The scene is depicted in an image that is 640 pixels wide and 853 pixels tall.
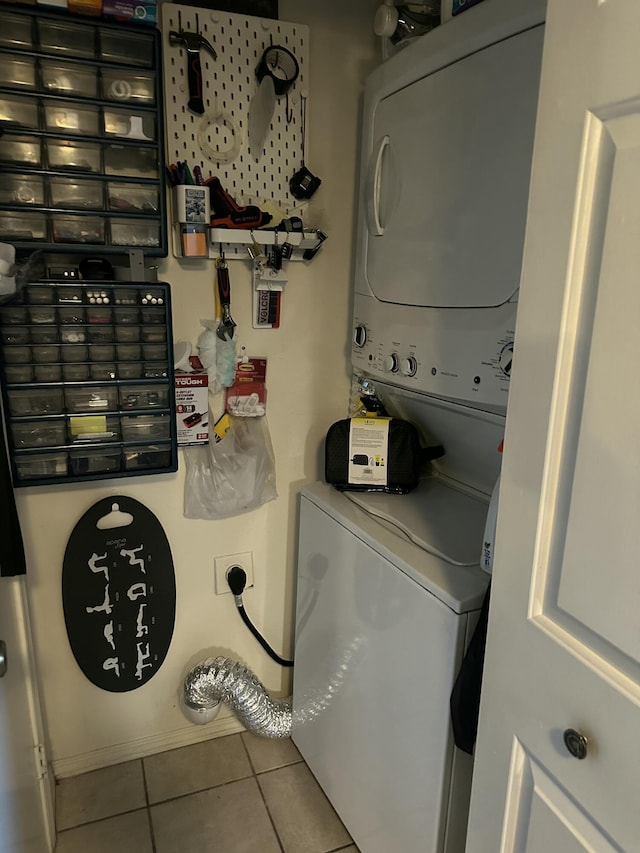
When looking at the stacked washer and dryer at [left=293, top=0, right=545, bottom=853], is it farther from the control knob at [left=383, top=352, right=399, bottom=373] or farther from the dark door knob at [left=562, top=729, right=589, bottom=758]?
the dark door knob at [left=562, top=729, right=589, bottom=758]

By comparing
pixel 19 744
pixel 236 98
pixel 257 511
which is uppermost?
pixel 236 98

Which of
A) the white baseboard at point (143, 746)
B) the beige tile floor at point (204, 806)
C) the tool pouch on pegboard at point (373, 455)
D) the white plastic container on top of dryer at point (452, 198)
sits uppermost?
the white plastic container on top of dryer at point (452, 198)

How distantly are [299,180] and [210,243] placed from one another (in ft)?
0.92

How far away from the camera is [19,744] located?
1.27m

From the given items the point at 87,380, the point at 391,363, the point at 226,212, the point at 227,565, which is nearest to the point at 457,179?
the point at 391,363

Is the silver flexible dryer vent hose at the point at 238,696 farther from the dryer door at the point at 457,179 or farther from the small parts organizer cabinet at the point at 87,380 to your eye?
the dryer door at the point at 457,179

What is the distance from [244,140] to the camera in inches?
59.3

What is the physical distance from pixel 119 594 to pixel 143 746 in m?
0.51

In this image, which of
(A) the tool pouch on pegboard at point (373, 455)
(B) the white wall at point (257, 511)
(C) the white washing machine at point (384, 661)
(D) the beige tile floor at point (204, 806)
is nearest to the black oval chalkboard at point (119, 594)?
(B) the white wall at point (257, 511)

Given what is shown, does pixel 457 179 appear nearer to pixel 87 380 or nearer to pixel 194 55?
pixel 194 55

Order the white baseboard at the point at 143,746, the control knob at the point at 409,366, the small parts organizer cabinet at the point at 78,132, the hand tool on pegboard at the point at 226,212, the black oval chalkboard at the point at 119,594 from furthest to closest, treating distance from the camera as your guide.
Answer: the white baseboard at the point at 143,746 → the black oval chalkboard at the point at 119,594 → the hand tool on pegboard at the point at 226,212 → the control knob at the point at 409,366 → the small parts organizer cabinet at the point at 78,132

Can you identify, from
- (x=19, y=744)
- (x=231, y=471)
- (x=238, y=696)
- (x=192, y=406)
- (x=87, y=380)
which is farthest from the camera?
(x=238, y=696)

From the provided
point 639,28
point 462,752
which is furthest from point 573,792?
point 639,28

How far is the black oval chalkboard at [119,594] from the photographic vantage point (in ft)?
5.27
